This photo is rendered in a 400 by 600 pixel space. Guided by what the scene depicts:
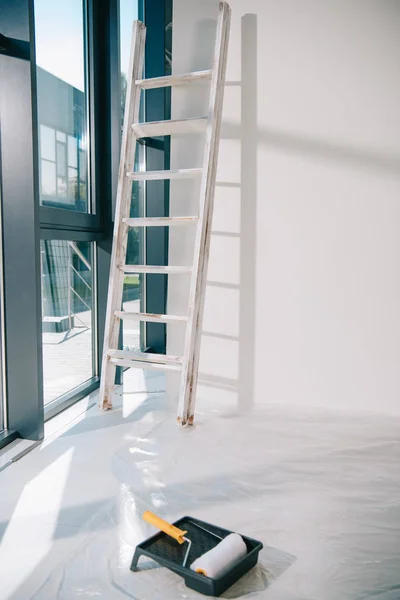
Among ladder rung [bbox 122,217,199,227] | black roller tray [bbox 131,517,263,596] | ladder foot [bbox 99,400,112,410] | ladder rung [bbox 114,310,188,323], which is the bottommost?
black roller tray [bbox 131,517,263,596]

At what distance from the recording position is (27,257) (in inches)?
76.7

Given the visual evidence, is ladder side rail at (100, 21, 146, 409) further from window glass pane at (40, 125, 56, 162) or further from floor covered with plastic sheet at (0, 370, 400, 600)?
window glass pane at (40, 125, 56, 162)

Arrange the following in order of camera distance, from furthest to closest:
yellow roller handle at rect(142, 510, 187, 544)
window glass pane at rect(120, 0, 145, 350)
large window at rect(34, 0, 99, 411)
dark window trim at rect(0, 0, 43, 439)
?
window glass pane at rect(120, 0, 145, 350) < large window at rect(34, 0, 99, 411) < dark window trim at rect(0, 0, 43, 439) < yellow roller handle at rect(142, 510, 187, 544)

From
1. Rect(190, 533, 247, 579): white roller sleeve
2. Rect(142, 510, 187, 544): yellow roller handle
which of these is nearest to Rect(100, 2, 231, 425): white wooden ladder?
Rect(142, 510, 187, 544): yellow roller handle

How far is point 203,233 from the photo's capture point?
7.66 feet

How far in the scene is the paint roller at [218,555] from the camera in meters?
1.18

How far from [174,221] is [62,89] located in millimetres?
870

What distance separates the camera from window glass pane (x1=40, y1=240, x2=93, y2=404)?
238 centimetres

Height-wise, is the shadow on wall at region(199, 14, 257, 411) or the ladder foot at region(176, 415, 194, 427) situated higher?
the shadow on wall at region(199, 14, 257, 411)

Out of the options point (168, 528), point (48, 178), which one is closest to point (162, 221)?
point (48, 178)

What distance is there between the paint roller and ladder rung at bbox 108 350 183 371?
3.53 feet

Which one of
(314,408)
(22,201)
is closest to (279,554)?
(314,408)

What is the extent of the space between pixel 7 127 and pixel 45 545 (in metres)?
1.51

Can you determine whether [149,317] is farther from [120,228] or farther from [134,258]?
[134,258]
